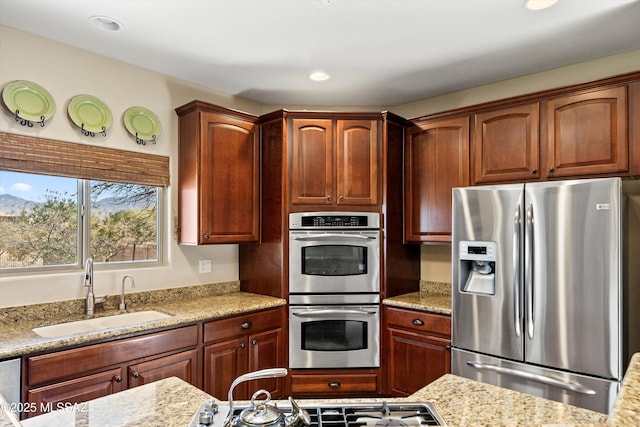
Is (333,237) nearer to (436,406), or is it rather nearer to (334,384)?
(334,384)

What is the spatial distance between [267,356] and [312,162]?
5.02 feet

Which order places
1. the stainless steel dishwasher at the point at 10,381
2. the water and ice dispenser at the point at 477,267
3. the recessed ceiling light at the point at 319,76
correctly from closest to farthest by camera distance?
the stainless steel dishwasher at the point at 10,381 < the water and ice dispenser at the point at 477,267 < the recessed ceiling light at the point at 319,76

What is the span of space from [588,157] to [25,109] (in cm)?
339

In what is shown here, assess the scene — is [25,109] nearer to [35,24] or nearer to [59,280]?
[35,24]

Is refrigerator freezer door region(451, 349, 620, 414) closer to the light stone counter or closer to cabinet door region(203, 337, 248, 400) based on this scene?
the light stone counter

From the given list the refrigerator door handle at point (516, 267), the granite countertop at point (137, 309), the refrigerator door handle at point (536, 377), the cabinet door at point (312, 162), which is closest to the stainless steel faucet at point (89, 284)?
the granite countertop at point (137, 309)

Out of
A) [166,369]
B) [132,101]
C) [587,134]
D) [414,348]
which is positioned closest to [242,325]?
[166,369]

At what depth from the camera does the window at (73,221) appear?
2426mm


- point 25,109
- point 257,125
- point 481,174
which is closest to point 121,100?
point 25,109

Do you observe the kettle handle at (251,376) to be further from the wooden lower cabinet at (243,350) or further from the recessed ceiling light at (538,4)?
the recessed ceiling light at (538,4)

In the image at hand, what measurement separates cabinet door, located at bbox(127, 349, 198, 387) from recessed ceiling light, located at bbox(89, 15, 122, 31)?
6.37ft

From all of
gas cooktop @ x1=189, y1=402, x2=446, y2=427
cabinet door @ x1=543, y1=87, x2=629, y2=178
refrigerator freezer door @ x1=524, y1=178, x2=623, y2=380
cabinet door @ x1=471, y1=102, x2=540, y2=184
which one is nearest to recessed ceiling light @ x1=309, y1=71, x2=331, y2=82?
cabinet door @ x1=471, y1=102, x2=540, y2=184

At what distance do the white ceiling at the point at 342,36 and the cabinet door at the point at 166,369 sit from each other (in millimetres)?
1954

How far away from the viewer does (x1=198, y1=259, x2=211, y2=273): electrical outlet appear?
331 cm
